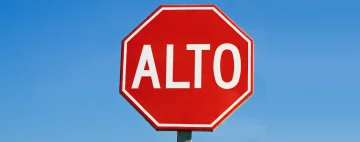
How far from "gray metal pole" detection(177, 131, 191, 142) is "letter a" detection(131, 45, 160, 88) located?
40 cm

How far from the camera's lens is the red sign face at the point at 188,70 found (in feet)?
12.8

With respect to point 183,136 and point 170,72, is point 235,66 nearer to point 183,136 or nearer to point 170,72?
point 170,72

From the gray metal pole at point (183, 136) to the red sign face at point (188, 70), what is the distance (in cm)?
4

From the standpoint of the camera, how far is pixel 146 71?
4043 millimetres

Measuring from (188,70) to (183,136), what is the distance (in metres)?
0.49

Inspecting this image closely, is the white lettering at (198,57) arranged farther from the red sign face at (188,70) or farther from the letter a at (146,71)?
the letter a at (146,71)

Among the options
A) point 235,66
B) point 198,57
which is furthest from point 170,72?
point 235,66

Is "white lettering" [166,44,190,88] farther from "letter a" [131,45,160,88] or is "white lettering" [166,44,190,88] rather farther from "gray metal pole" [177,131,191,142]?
"gray metal pole" [177,131,191,142]

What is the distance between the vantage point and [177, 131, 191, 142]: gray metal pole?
3.85 m

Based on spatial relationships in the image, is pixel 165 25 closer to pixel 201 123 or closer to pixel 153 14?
pixel 153 14

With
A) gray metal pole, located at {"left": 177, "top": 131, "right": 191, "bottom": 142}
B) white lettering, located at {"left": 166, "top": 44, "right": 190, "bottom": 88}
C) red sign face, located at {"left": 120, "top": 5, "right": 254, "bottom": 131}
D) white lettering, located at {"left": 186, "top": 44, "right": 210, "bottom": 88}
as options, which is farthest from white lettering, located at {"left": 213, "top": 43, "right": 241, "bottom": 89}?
gray metal pole, located at {"left": 177, "top": 131, "right": 191, "bottom": 142}

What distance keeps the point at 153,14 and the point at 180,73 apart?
1.88 feet

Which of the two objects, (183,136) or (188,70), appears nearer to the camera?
(183,136)
